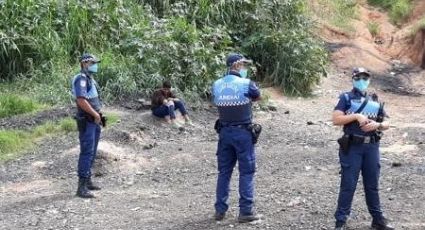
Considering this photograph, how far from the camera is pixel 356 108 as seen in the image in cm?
576

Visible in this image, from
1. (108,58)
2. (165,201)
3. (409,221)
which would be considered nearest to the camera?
(409,221)

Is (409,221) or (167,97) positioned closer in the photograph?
(409,221)

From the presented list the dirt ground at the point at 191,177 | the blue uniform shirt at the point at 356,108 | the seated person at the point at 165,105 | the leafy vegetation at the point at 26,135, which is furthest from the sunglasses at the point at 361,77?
the seated person at the point at 165,105

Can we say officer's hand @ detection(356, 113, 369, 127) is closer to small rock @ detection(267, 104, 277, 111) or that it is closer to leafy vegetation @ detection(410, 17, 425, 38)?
small rock @ detection(267, 104, 277, 111)

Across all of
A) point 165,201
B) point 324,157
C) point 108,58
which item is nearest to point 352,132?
point 165,201

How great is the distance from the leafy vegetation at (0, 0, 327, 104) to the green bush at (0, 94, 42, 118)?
35 centimetres

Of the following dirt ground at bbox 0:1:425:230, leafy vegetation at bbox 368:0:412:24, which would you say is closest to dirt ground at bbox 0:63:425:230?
dirt ground at bbox 0:1:425:230

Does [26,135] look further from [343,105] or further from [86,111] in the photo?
[343,105]

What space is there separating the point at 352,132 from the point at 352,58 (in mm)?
12886

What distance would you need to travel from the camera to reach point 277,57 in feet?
48.7

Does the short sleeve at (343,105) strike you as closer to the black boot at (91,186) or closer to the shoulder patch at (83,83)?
the shoulder patch at (83,83)

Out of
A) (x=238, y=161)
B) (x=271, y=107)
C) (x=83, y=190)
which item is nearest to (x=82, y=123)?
(x=83, y=190)

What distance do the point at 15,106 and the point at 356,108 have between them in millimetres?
7016

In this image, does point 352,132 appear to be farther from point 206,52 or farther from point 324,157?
point 206,52
